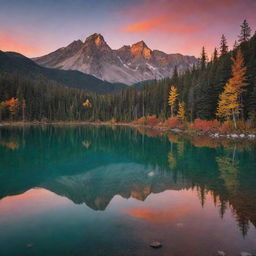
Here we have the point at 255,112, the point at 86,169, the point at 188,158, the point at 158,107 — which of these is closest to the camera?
the point at 86,169

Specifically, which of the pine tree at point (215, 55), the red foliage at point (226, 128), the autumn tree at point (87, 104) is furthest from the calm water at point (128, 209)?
the autumn tree at point (87, 104)

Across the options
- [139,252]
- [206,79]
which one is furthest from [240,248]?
[206,79]

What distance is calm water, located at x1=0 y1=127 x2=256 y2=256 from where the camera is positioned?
1018 cm

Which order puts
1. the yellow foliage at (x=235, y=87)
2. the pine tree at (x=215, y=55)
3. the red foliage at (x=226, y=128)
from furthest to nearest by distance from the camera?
the pine tree at (x=215, y=55) < the red foliage at (x=226, y=128) < the yellow foliage at (x=235, y=87)

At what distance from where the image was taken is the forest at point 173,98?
57.0 meters

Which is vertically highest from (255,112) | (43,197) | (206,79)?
(206,79)

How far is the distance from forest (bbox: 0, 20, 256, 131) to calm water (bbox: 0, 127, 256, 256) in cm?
3328

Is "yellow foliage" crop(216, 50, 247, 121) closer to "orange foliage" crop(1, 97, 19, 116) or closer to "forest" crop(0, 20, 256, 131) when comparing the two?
"forest" crop(0, 20, 256, 131)

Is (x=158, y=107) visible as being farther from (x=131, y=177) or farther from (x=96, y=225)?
(x=96, y=225)

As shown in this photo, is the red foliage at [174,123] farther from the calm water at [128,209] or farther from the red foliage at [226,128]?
the calm water at [128,209]

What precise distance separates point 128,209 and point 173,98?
3056 inches

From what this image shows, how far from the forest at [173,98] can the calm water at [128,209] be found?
3328cm

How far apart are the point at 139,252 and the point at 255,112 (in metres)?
53.0

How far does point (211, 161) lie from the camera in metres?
Result: 29.7
